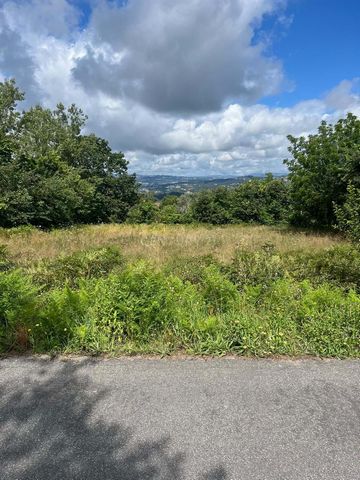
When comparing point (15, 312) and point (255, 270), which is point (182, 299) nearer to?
point (255, 270)

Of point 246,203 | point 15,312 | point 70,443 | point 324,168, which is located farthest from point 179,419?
point 246,203

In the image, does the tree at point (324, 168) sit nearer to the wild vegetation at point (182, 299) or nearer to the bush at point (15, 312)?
the wild vegetation at point (182, 299)

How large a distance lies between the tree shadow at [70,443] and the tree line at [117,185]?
24.8ft

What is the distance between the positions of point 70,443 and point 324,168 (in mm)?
15909

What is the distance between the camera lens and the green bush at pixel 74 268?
18.5 ft

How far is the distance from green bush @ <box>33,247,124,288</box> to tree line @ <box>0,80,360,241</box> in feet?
19.8

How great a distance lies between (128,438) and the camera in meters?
2.21

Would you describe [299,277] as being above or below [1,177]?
below

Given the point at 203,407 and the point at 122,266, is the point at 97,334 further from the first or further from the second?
the point at 122,266

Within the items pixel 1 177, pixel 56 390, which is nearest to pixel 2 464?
pixel 56 390

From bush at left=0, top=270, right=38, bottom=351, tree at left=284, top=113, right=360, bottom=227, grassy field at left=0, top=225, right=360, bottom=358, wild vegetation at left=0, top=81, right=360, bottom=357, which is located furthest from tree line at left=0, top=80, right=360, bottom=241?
bush at left=0, top=270, right=38, bottom=351

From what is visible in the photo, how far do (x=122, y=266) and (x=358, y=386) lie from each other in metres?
4.86

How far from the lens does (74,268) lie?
5.98 meters

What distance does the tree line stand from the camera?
15203 mm
